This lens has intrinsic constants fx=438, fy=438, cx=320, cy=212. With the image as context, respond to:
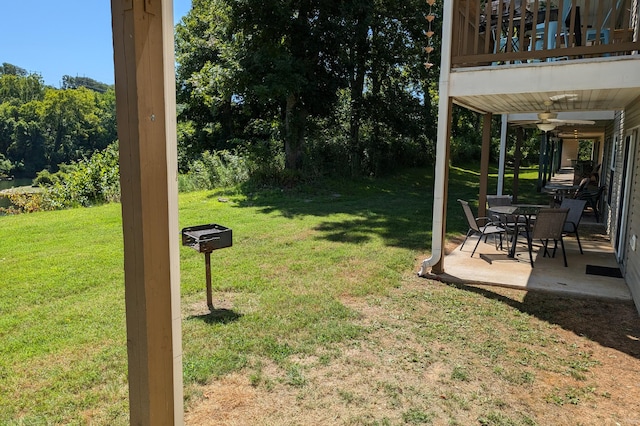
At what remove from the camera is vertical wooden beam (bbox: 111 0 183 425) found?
1.49m

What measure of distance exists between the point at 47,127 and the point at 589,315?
4734 cm

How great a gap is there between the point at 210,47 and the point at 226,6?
152 inches

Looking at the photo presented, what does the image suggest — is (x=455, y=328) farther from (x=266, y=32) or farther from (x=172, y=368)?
(x=266, y=32)

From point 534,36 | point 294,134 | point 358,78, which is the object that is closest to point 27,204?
point 294,134

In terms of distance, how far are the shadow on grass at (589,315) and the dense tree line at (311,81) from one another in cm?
929

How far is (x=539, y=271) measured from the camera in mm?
5789

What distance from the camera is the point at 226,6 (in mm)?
12922

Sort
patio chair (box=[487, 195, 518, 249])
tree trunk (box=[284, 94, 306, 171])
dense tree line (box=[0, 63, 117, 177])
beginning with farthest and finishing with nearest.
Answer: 1. dense tree line (box=[0, 63, 117, 177])
2. tree trunk (box=[284, 94, 306, 171])
3. patio chair (box=[487, 195, 518, 249])

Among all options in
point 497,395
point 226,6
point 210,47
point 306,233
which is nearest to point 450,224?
point 306,233

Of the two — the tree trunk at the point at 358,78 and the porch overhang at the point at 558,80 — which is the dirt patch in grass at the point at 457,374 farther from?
the tree trunk at the point at 358,78

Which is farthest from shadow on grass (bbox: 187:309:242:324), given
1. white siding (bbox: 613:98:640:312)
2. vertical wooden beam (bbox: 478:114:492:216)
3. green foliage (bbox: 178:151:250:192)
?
green foliage (bbox: 178:151:250:192)

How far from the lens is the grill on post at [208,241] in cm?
419

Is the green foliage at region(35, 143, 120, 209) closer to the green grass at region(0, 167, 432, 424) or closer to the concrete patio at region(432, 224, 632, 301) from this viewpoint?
the green grass at region(0, 167, 432, 424)

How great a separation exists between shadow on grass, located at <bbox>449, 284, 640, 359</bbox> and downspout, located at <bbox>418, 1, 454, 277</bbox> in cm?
71
